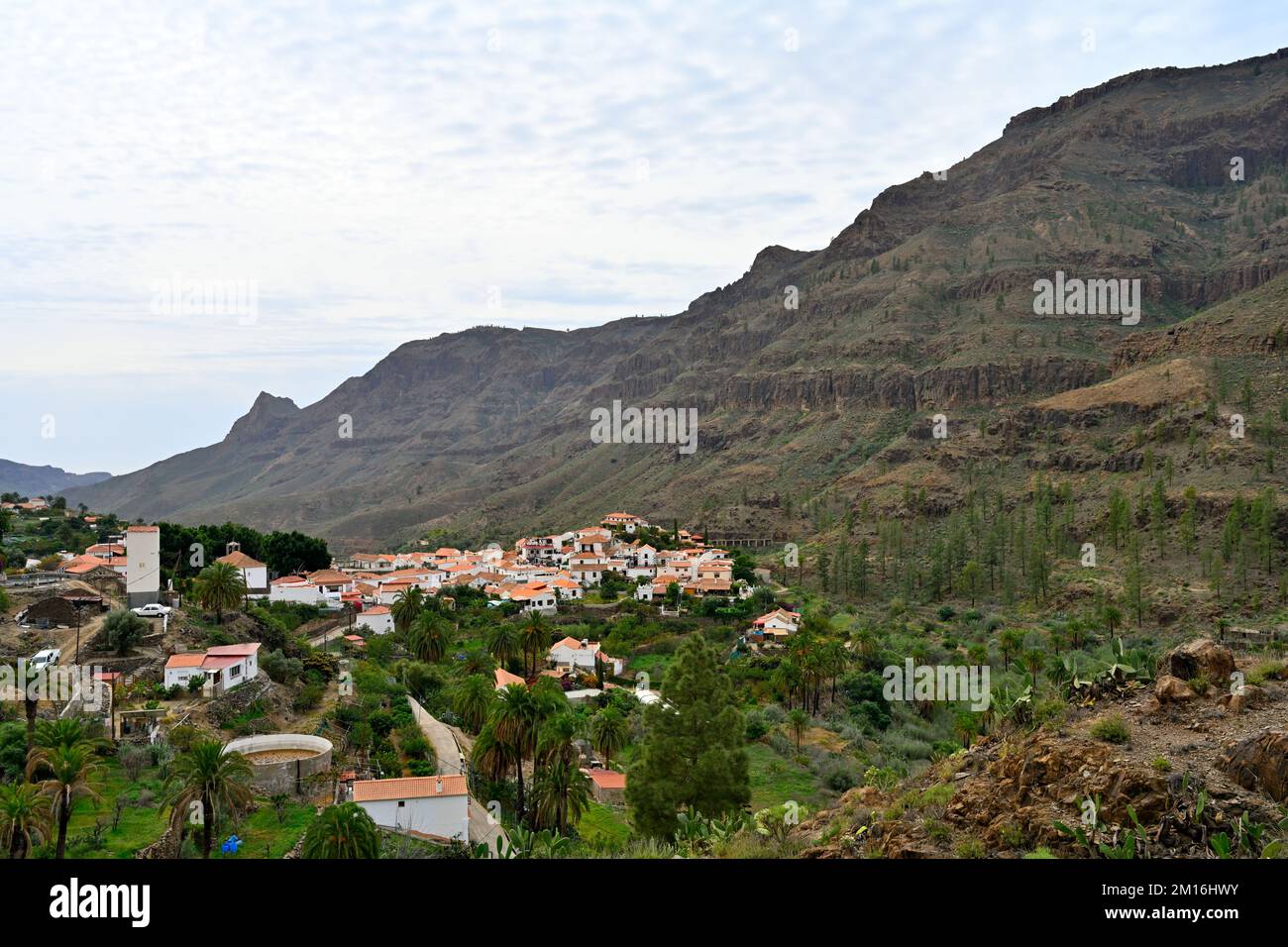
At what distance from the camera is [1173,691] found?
10164 mm

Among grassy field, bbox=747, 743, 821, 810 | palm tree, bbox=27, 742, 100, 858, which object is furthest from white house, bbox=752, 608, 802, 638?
palm tree, bbox=27, 742, 100, 858

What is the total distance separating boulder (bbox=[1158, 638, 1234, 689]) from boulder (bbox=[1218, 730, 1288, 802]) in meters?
2.41

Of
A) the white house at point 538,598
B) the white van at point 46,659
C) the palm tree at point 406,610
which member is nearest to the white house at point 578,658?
the palm tree at point 406,610

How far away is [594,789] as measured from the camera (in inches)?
1070

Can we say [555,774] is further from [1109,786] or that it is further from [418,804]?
[1109,786]

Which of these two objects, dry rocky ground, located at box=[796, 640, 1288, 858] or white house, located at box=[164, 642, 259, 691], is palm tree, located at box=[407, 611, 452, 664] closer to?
white house, located at box=[164, 642, 259, 691]

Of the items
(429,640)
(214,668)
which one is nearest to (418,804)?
(214,668)

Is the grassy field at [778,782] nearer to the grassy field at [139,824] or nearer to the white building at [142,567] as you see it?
the grassy field at [139,824]

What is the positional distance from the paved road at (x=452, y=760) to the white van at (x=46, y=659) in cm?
1027

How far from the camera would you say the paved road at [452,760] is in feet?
65.9
